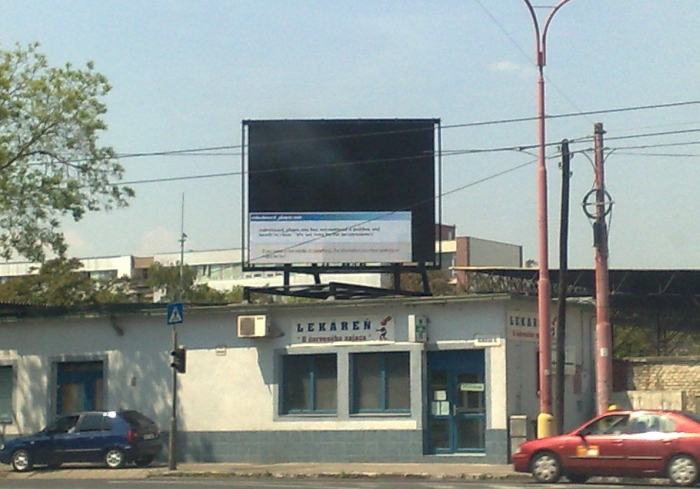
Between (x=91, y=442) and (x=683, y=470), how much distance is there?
49.8 ft

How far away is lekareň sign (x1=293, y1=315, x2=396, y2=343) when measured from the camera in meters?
32.1

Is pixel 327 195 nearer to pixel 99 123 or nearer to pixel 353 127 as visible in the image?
pixel 353 127

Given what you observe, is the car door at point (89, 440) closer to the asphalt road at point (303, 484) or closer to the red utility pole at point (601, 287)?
the asphalt road at point (303, 484)

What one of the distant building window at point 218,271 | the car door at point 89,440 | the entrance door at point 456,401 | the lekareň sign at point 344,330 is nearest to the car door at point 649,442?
the entrance door at point 456,401

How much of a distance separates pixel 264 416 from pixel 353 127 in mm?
8810

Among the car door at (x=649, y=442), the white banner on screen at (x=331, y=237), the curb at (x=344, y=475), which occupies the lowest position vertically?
the curb at (x=344, y=475)

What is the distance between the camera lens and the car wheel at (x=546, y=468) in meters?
25.2

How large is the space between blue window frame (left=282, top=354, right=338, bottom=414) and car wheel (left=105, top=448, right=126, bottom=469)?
4.17m

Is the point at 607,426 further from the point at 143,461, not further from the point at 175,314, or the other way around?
the point at 143,461

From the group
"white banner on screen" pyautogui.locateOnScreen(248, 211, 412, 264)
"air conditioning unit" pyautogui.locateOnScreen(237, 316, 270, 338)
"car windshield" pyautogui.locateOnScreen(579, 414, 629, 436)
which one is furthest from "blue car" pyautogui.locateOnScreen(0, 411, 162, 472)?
"car windshield" pyautogui.locateOnScreen(579, 414, 629, 436)

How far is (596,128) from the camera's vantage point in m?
29.6

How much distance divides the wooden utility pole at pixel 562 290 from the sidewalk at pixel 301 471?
1.84 m

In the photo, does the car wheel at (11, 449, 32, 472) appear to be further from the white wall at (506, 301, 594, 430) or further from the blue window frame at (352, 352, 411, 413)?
the white wall at (506, 301, 594, 430)

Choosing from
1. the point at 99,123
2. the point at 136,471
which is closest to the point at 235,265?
the point at 99,123
